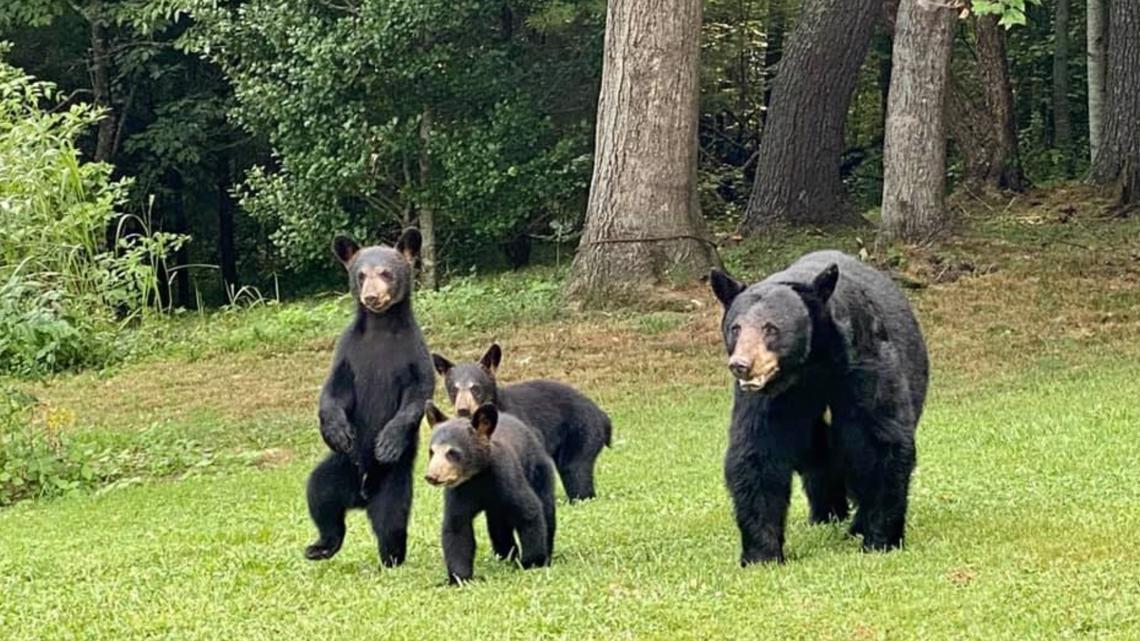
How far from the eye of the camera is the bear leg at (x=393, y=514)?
29.1ft

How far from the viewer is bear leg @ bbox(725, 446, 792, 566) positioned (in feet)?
24.9

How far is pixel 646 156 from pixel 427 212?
311 inches

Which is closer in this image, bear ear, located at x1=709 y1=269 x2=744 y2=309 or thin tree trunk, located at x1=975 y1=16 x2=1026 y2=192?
bear ear, located at x1=709 y1=269 x2=744 y2=309

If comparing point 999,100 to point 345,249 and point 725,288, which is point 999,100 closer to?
point 345,249

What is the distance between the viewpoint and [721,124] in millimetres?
32062

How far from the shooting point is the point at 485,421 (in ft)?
27.0

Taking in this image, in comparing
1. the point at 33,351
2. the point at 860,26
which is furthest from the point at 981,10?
the point at 860,26

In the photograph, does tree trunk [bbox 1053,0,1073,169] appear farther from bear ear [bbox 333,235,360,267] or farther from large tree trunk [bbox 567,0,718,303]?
bear ear [bbox 333,235,360,267]

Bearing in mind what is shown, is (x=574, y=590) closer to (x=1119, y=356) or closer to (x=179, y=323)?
(x=1119, y=356)

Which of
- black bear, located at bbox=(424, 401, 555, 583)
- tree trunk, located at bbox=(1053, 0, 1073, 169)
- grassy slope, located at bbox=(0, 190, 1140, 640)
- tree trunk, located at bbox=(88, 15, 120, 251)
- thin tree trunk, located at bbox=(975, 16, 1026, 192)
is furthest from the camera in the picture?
tree trunk, located at bbox=(88, 15, 120, 251)

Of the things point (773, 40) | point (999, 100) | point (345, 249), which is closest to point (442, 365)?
point (345, 249)

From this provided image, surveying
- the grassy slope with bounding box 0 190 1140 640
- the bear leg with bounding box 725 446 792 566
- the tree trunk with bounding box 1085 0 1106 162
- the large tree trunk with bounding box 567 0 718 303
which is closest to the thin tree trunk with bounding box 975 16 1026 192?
the tree trunk with bounding box 1085 0 1106 162

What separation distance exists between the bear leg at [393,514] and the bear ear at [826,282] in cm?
270

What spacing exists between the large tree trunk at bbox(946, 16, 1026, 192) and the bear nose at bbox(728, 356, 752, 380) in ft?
62.6
